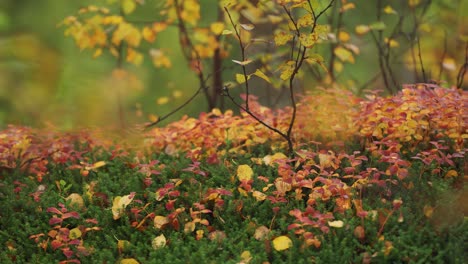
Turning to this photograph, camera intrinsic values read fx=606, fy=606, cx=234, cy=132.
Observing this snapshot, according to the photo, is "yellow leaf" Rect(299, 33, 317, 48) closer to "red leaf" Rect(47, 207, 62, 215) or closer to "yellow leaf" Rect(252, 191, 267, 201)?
"yellow leaf" Rect(252, 191, 267, 201)

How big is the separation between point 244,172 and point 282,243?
72 centimetres

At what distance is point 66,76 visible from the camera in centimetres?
920

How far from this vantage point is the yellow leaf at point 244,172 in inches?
143

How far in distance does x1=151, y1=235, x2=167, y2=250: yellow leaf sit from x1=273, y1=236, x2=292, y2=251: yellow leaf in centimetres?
60

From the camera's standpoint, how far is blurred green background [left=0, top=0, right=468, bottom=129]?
891cm

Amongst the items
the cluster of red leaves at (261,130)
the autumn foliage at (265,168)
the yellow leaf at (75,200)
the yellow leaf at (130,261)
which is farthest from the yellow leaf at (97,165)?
the yellow leaf at (130,261)

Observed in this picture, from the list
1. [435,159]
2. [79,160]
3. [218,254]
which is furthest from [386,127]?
[79,160]

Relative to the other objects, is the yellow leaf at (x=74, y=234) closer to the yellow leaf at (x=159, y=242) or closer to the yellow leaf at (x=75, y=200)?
the yellow leaf at (x=75, y=200)

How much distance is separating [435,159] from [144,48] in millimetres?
6749

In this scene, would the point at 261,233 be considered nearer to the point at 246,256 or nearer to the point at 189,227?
the point at 246,256

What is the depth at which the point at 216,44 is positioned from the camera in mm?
6316

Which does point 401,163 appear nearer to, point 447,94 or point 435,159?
point 435,159

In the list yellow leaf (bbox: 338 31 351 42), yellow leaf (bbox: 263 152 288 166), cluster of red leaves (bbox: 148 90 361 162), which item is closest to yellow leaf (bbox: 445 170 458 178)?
cluster of red leaves (bbox: 148 90 361 162)

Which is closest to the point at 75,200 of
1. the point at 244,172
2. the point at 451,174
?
the point at 244,172
